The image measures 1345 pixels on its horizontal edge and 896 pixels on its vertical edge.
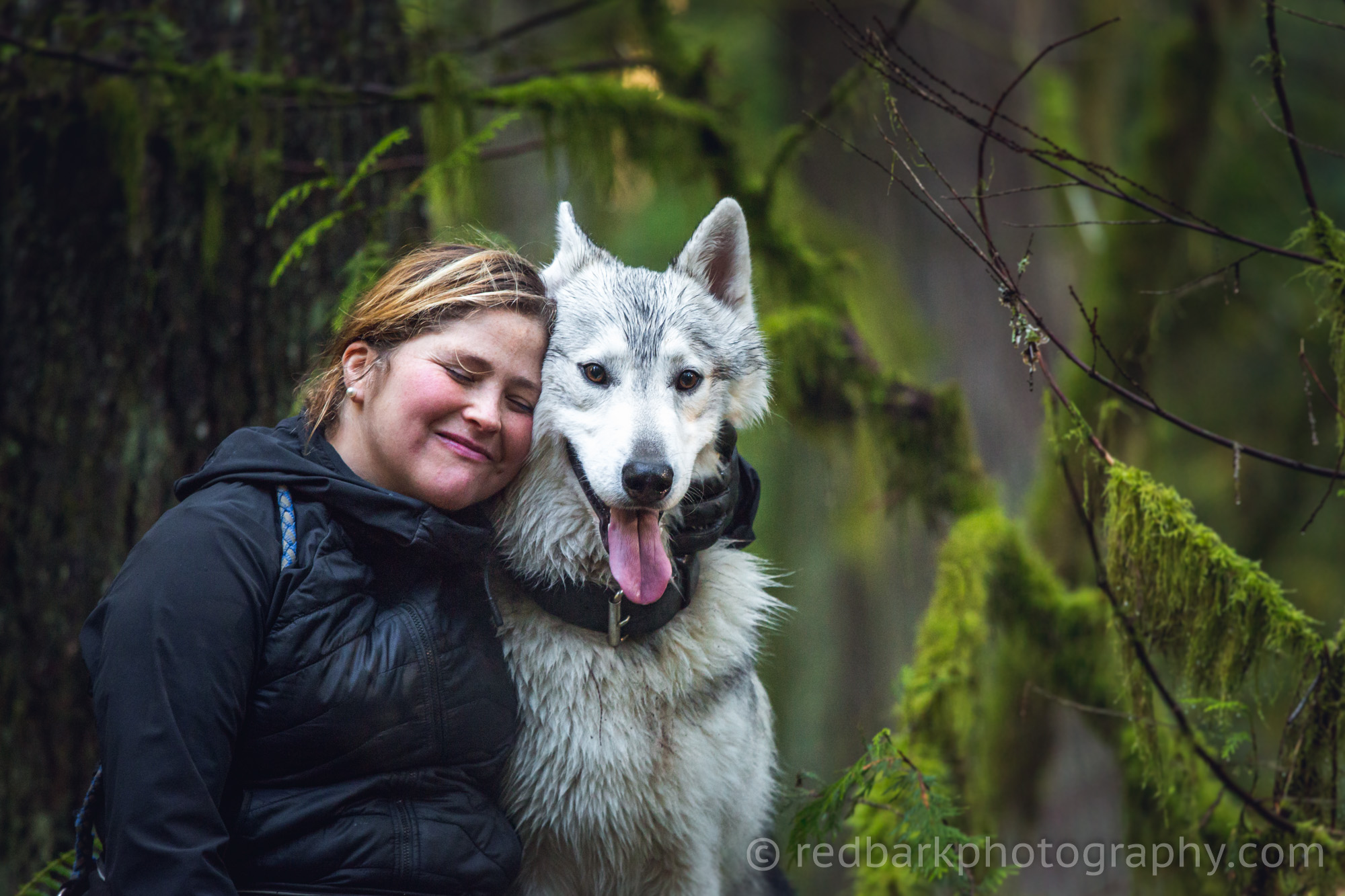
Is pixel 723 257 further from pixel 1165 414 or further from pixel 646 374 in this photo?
pixel 1165 414

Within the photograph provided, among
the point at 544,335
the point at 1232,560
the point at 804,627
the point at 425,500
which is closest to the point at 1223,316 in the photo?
the point at 804,627

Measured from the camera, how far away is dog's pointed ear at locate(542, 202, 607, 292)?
305 cm

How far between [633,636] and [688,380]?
0.82 meters

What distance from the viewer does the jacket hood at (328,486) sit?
228 cm

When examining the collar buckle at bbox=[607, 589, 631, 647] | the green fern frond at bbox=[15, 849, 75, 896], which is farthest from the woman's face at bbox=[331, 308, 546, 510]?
the green fern frond at bbox=[15, 849, 75, 896]

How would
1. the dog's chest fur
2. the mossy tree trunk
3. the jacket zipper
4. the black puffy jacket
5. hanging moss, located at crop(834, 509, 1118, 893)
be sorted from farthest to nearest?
the mossy tree trunk
hanging moss, located at crop(834, 509, 1118, 893)
the dog's chest fur
the jacket zipper
the black puffy jacket

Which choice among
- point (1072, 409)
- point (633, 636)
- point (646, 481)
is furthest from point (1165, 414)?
point (633, 636)

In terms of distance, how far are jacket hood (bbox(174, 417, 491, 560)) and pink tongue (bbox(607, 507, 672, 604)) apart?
449 millimetres

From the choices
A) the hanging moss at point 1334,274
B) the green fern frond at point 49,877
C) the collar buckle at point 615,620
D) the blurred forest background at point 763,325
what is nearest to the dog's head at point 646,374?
the collar buckle at point 615,620

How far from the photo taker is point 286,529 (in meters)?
2.24

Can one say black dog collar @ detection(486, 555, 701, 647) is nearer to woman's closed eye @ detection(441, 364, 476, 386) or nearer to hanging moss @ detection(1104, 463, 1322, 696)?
woman's closed eye @ detection(441, 364, 476, 386)

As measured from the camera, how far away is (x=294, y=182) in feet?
13.1

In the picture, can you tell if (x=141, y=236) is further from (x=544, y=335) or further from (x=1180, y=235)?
(x=1180, y=235)

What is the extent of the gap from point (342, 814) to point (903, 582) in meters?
6.62
